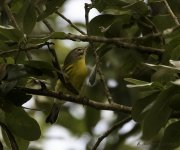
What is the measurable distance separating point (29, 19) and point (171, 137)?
726mm

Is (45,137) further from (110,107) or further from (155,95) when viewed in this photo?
(155,95)

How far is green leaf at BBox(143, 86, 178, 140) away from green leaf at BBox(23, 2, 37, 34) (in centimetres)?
63

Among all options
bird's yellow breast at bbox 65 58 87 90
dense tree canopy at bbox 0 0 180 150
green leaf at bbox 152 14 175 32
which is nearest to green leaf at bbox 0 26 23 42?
dense tree canopy at bbox 0 0 180 150

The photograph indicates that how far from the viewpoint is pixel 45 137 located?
4.29 metres

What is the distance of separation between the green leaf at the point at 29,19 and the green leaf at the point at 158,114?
63cm

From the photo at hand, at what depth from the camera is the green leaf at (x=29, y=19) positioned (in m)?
2.05

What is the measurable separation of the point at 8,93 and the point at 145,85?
1.80ft

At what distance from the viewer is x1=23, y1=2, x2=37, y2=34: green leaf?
2.05m

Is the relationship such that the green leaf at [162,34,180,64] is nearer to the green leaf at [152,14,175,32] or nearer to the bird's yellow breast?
the green leaf at [152,14,175,32]

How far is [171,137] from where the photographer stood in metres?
1.72

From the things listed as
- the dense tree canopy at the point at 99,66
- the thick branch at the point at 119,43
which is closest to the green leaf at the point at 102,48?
the dense tree canopy at the point at 99,66

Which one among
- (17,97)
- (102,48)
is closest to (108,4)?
(102,48)

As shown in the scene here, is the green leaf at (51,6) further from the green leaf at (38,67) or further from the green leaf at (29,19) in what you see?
the green leaf at (38,67)

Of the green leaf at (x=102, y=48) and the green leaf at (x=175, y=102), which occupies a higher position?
the green leaf at (x=175, y=102)
